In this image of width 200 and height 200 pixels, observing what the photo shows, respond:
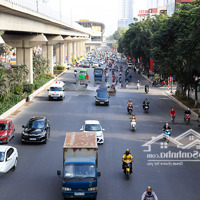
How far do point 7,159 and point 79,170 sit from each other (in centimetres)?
446

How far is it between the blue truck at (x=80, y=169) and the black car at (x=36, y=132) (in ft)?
21.0

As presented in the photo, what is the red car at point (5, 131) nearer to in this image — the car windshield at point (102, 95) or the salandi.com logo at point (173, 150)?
the salandi.com logo at point (173, 150)

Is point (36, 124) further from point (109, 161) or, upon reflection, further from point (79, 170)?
point (79, 170)

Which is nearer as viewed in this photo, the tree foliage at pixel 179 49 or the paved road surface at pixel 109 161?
the paved road surface at pixel 109 161

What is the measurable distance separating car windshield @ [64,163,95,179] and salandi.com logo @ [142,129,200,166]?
5.63 metres

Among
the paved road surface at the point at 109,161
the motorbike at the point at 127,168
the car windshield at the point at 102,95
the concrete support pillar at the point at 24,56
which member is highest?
the concrete support pillar at the point at 24,56

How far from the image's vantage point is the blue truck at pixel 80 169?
14.6 metres

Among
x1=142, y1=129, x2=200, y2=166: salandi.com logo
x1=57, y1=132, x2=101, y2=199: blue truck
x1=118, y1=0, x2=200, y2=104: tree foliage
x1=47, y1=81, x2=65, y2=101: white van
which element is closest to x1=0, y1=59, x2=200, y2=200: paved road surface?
x1=142, y1=129, x2=200, y2=166: salandi.com logo

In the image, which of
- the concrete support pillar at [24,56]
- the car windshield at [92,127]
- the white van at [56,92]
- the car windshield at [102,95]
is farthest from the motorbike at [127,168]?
the concrete support pillar at [24,56]

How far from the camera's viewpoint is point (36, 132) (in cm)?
2373

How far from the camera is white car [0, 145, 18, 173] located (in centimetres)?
1762

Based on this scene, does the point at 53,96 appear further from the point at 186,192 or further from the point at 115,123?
the point at 186,192

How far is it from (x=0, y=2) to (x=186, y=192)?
57.5 ft

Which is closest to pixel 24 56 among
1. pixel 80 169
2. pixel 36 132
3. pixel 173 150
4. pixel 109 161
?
pixel 36 132
